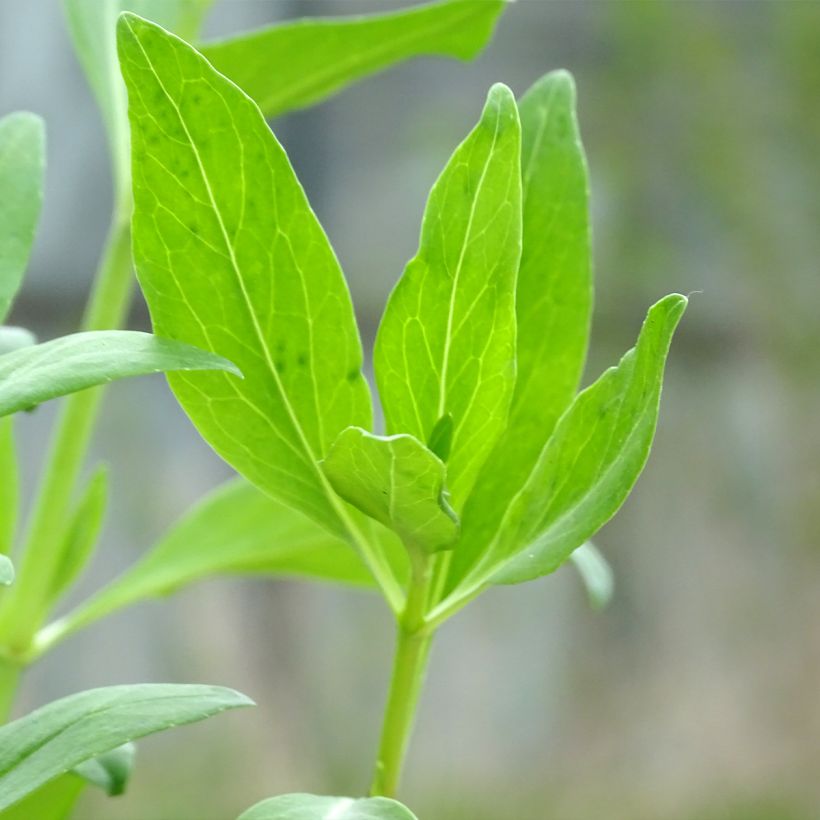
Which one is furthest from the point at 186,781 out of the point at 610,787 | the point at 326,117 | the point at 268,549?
the point at 268,549

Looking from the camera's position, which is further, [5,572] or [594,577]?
[594,577]

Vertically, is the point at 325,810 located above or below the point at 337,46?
below

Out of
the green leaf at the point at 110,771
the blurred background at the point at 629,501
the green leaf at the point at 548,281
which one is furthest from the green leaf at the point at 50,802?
the blurred background at the point at 629,501

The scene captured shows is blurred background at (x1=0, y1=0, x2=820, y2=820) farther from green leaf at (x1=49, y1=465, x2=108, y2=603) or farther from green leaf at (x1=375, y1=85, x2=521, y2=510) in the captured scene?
green leaf at (x1=375, y1=85, x2=521, y2=510)

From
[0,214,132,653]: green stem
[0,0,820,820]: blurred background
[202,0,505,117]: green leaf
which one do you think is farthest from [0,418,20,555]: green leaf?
[0,0,820,820]: blurred background

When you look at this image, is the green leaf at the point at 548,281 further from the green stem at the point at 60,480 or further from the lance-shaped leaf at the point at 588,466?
the green stem at the point at 60,480

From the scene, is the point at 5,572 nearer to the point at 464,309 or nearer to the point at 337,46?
the point at 464,309

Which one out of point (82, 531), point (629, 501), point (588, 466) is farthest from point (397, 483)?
point (629, 501)
